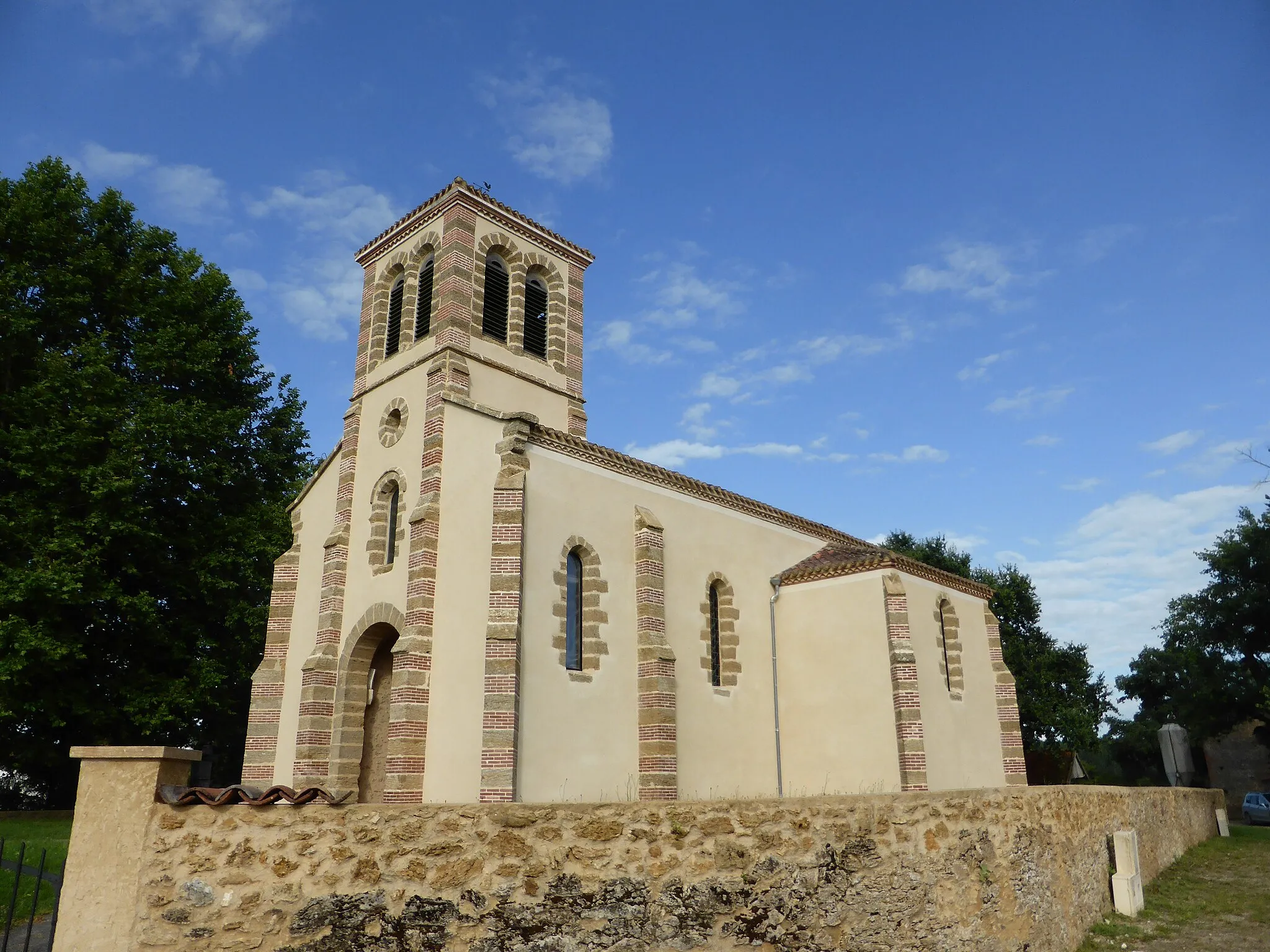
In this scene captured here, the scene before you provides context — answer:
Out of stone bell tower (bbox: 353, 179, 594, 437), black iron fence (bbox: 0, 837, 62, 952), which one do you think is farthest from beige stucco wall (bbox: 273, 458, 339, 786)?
black iron fence (bbox: 0, 837, 62, 952)

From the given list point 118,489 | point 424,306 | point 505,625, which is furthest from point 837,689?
point 118,489

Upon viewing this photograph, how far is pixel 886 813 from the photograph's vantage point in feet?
23.3

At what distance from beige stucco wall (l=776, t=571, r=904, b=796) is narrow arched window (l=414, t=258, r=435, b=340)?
34.8 feet

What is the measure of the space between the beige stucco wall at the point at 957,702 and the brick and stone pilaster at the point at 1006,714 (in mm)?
137

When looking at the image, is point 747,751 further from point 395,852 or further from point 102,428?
point 102,428

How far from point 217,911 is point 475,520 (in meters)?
9.89

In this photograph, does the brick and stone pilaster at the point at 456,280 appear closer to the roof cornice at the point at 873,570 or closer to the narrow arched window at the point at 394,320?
the narrow arched window at the point at 394,320

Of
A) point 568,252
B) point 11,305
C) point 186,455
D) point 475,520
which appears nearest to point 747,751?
point 475,520

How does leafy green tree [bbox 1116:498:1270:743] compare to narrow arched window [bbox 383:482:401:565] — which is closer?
narrow arched window [bbox 383:482:401:565]

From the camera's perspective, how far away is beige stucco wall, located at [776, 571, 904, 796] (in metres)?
17.7

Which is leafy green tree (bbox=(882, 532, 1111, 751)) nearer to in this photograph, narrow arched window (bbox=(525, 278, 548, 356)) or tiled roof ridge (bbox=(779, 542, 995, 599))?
tiled roof ridge (bbox=(779, 542, 995, 599))

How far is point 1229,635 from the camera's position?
3456 centimetres

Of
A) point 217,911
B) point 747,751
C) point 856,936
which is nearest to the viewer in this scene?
point 217,911

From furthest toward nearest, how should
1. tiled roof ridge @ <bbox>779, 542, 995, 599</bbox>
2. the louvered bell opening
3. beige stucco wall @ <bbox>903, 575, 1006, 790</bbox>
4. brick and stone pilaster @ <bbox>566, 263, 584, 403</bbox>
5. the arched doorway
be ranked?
brick and stone pilaster @ <bbox>566, 263, 584, 403</bbox> < the louvered bell opening < tiled roof ridge @ <bbox>779, 542, 995, 599</bbox> < beige stucco wall @ <bbox>903, 575, 1006, 790</bbox> < the arched doorway
